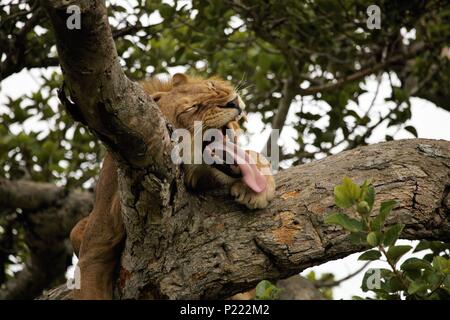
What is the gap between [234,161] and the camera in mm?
4633

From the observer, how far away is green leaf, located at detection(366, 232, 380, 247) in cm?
339

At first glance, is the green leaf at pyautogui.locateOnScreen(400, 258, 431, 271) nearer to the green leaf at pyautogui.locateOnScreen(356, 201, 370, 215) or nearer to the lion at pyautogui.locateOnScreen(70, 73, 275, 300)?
the green leaf at pyautogui.locateOnScreen(356, 201, 370, 215)

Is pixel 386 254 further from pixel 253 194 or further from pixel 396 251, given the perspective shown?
pixel 253 194

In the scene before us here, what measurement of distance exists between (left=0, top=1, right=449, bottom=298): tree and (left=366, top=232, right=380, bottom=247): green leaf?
0.86 meters

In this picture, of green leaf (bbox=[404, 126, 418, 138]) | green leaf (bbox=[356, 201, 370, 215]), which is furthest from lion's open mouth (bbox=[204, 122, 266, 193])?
green leaf (bbox=[404, 126, 418, 138])

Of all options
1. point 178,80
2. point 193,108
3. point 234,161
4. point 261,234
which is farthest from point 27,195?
point 261,234

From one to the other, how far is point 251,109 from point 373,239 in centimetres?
413

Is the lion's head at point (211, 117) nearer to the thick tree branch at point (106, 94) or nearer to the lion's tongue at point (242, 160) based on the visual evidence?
the lion's tongue at point (242, 160)

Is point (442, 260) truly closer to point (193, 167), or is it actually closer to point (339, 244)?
point (339, 244)

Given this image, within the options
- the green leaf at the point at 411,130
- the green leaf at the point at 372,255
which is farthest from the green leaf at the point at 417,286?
the green leaf at the point at 411,130

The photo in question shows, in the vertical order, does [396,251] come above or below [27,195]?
below

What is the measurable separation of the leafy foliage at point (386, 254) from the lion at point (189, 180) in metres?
0.97
